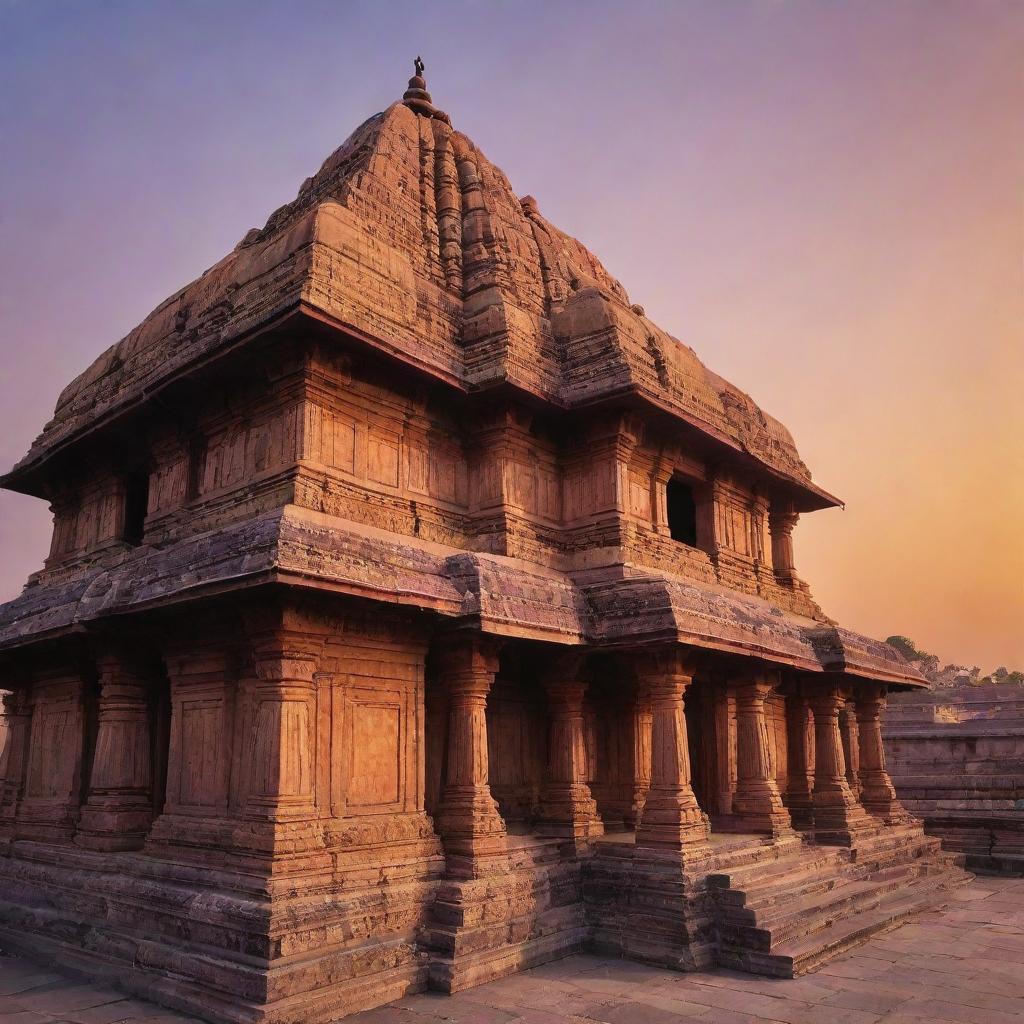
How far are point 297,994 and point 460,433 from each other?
6817 mm

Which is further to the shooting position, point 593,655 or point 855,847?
point 855,847

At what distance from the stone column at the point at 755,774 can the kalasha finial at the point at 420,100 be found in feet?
40.5

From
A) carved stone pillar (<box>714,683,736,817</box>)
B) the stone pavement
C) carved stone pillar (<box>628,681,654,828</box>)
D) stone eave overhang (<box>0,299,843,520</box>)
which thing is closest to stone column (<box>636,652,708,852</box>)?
the stone pavement

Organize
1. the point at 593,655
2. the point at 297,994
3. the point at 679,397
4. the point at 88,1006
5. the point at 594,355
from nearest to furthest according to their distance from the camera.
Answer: the point at 297,994 < the point at 88,1006 < the point at 593,655 < the point at 594,355 < the point at 679,397

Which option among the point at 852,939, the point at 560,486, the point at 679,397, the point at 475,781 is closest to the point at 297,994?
the point at 475,781

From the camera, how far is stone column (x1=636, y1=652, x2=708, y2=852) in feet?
32.3

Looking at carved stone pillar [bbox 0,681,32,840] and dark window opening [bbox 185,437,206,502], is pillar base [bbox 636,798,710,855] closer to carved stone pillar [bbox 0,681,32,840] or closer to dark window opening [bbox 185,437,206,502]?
dark window opening [bbox 185,437,206,502]

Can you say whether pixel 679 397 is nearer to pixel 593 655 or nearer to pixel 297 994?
pixel 593 655

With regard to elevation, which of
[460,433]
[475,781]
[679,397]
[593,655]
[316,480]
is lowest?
[475,781]

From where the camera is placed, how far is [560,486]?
40.2 feet

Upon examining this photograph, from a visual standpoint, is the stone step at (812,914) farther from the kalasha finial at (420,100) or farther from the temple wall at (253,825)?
the kalasha finial at (420,100)

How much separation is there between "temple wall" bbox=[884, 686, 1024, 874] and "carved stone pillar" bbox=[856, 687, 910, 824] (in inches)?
103

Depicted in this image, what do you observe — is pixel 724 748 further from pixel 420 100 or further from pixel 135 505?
pixel 420 100

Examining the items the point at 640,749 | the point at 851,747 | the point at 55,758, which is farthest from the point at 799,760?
the point at 55,758
